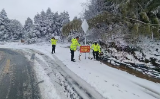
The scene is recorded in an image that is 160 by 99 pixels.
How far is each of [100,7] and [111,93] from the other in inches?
587

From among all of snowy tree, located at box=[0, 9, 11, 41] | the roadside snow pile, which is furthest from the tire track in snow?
snowy tree, located at box=[0, 9, 11, 41]

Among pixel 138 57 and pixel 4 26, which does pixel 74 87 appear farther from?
pixel 4 26

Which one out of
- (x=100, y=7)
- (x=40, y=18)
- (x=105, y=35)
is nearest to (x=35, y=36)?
(x=40, y=18)

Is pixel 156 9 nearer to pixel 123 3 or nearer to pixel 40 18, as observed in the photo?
pixel 123 3

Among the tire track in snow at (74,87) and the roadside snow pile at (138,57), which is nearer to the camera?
the tire track in snow at (74,87)

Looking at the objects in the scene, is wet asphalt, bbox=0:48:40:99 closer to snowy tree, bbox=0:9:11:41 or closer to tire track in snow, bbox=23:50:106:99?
tire track in snow, bbox=23:50:106:99

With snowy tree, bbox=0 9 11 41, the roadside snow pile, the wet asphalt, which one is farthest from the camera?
snowy tree, bbox=0 9 11 41

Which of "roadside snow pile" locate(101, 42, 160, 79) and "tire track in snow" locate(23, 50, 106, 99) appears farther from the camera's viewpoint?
"roadside snow pile" locate(101, 42, 160, 79)

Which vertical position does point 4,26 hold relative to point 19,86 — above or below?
above

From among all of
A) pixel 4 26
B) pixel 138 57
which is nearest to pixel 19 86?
pixel 138 57

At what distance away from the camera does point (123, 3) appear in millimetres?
11539

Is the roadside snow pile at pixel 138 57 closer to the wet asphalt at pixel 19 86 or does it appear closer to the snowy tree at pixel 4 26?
the wet asphalt at pixel 19 86

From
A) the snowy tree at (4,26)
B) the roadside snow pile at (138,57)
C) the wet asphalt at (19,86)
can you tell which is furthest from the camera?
the snowy tree at (4,26)

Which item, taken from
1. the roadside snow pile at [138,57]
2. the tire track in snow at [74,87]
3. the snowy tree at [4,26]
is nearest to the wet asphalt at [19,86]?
the tire track in snow at [74,87]
